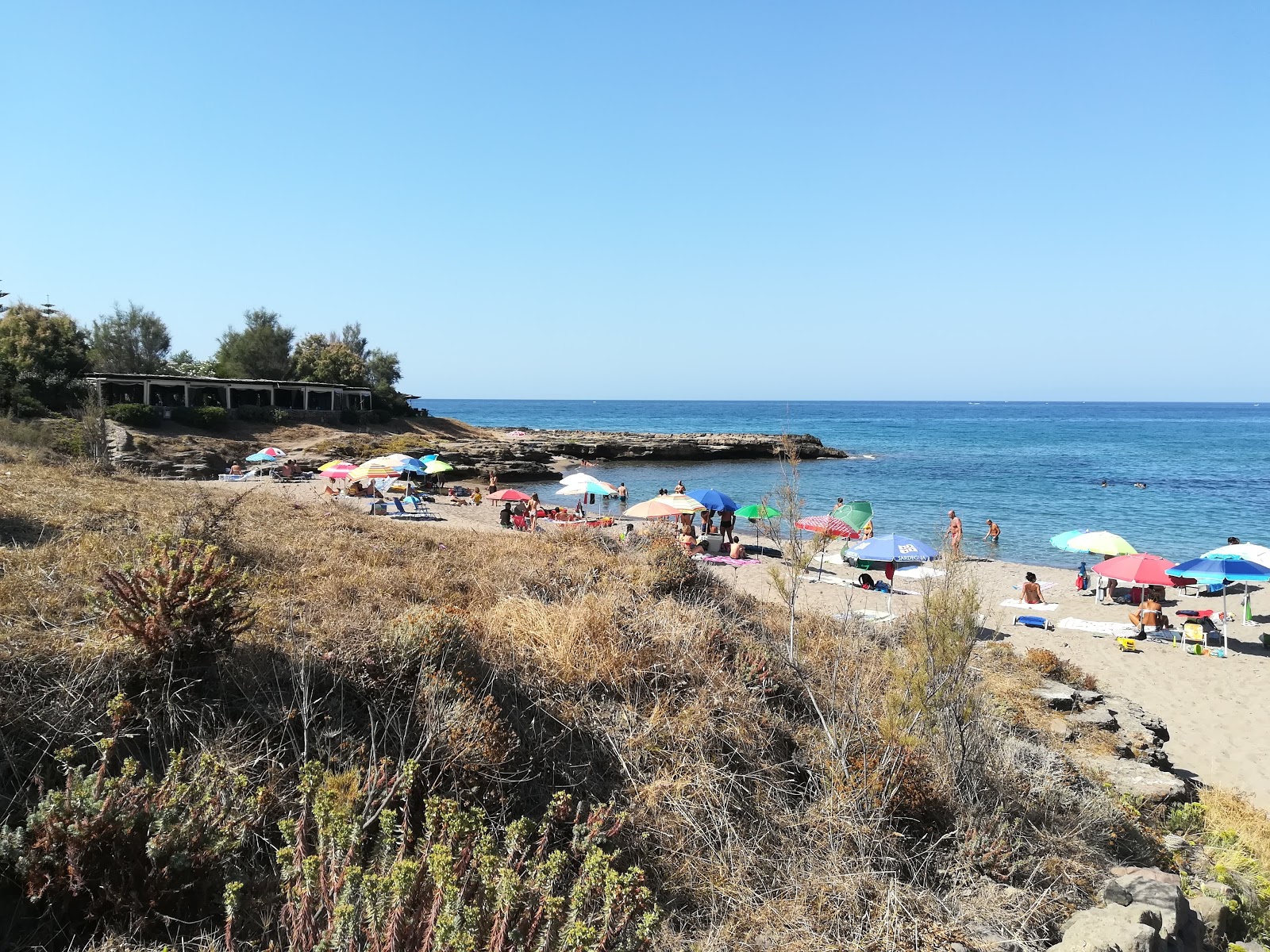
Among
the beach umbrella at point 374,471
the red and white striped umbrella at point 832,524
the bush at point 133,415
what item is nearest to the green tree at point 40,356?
the bush at point 133,415

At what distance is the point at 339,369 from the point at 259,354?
25.9 feet

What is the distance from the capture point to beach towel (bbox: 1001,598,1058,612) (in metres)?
16.2

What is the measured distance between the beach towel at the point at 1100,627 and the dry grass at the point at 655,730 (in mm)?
8698

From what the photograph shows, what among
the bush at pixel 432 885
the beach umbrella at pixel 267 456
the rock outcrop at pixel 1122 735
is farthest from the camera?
the beach umbrella at pixel 267 456

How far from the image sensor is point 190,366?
5959 cm

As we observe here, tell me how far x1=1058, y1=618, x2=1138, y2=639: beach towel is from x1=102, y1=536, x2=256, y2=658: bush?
586 inches

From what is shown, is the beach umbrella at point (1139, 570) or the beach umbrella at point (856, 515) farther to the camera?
the beach umbrella at point (856, 515)

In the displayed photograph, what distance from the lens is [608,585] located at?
8211 millimetres

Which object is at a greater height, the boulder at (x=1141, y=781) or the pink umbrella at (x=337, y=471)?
the pink umbrella at (x=337, y=471)

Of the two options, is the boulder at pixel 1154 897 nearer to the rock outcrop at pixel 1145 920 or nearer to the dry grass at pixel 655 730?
the rock outcrop at pixel 1145 920

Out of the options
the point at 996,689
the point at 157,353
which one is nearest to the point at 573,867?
the point at 996,689

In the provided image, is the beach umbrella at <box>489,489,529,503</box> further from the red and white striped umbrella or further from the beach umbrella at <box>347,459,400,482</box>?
the red and white striped umbrella

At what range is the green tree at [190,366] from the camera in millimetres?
57531

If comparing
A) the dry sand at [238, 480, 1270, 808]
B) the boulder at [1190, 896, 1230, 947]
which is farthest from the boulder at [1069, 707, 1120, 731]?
the boulder at [1190, 896, 1230, 947]
